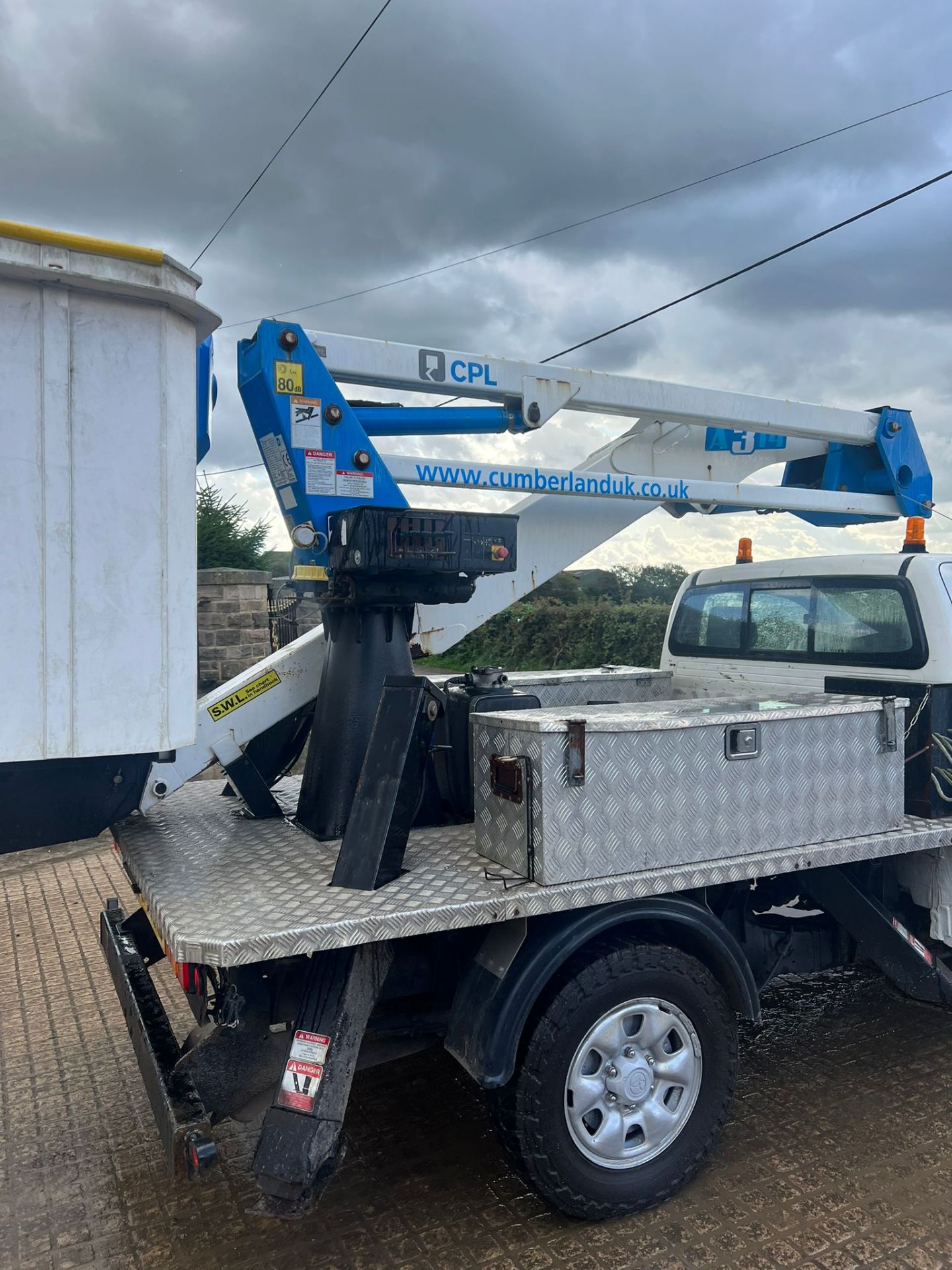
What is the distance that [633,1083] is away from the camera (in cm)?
300

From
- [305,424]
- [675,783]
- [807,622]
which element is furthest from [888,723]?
[305,424]

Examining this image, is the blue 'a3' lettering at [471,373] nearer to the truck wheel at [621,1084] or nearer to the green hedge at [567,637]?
the truck wheel at [621,1084]

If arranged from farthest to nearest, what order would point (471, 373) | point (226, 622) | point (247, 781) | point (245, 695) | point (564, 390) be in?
point (226, 622)
point (564, 390)
point (471, 373)
point (247, 781)
point (245, 695)

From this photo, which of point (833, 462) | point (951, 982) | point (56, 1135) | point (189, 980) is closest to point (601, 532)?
point (833, 462)

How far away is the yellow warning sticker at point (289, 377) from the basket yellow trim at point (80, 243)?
78 centimetres

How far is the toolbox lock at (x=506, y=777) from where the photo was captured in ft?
9.47

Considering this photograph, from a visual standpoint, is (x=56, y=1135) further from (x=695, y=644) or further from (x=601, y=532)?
(x=695, y=644)

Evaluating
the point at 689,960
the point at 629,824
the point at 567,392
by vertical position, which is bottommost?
the point at 689,960

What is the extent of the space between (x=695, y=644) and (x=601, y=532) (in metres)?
1.06

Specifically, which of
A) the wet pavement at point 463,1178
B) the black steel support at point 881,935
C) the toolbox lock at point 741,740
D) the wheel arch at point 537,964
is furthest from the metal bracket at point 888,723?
the wet pavement at point 463,1178

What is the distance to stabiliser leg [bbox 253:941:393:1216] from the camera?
2520mm

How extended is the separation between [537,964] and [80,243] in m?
2.52

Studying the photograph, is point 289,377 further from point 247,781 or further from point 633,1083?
point 633,1083

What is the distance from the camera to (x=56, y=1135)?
11.6 feet
